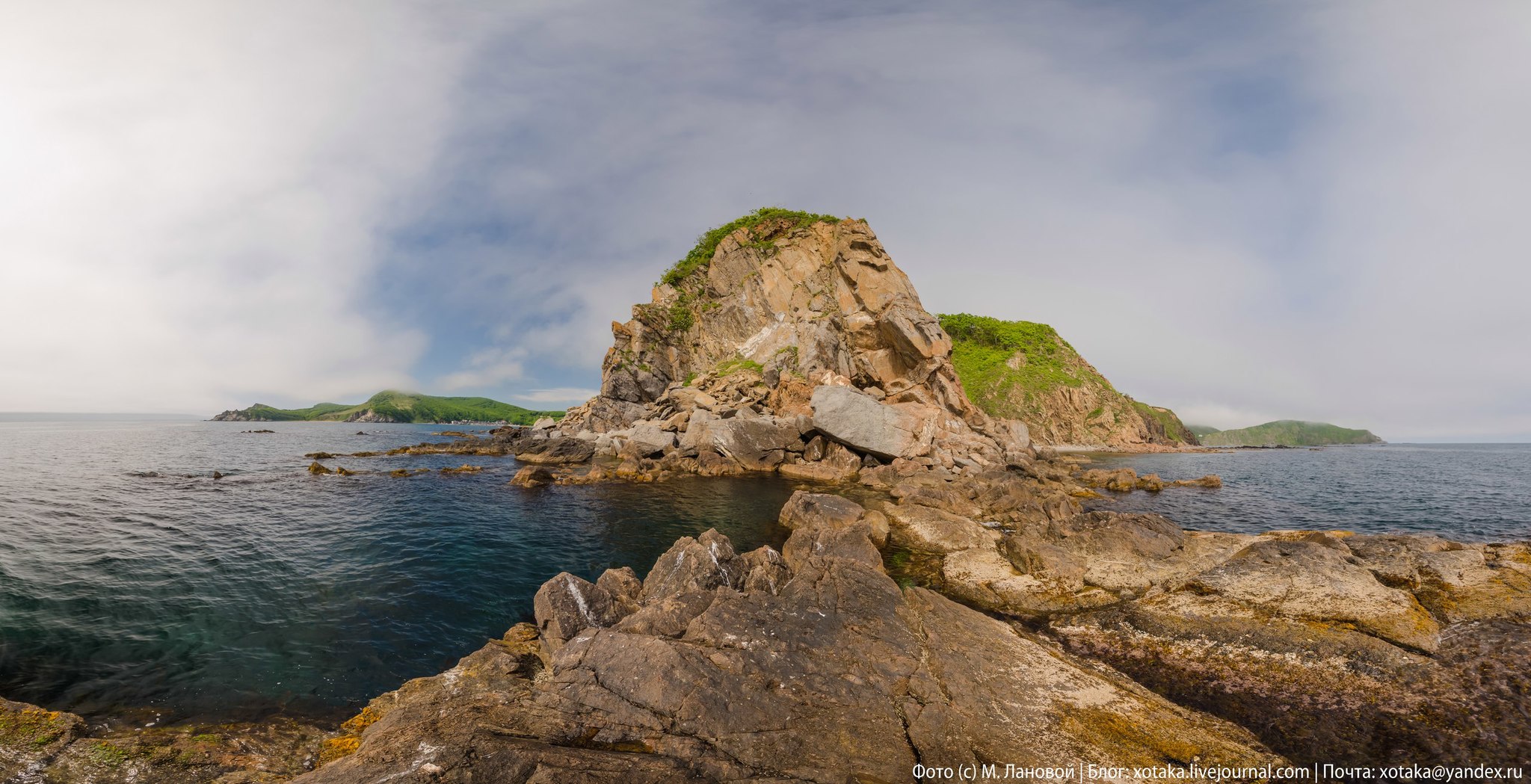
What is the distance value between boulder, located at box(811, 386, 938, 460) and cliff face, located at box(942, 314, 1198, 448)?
5976 cm

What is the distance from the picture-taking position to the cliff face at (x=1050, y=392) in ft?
298

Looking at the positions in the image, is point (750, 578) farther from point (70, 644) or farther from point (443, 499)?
point (443, 499)

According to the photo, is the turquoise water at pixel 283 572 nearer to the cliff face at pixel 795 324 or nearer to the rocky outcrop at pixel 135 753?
the rocky outcrop at pixel 135 753

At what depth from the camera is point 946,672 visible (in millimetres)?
8977

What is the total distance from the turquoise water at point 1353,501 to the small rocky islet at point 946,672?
45.1ft

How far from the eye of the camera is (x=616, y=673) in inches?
323

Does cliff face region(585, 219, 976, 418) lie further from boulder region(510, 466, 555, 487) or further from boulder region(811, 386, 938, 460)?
boulder region(510, 466, 555, 487)

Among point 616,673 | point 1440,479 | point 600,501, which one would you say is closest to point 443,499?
point 600,501

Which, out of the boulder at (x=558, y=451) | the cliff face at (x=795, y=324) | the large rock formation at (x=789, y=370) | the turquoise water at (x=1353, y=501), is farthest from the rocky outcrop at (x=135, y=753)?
the cliff face at (x=795, y=324)

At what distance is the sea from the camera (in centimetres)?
1008

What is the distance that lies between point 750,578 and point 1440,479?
75824 mm

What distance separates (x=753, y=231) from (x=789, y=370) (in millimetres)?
24682

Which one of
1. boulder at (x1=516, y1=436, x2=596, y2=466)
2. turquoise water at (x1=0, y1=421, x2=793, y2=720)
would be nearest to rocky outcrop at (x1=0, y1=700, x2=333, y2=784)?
turquoise water at (x1=0, y1=421, x2=793, y2=720)

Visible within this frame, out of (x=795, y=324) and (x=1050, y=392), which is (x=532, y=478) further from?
(x=1050, y=392)
